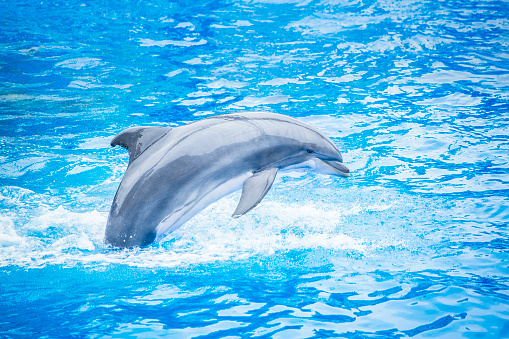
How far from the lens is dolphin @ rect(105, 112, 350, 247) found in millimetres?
5836

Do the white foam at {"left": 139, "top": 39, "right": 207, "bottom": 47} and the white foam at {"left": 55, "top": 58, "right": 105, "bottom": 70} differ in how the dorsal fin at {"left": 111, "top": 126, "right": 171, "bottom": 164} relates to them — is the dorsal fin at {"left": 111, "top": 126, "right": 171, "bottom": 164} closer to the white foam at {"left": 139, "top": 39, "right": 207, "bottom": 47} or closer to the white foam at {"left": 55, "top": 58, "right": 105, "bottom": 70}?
the white foam at {"left": 55, "top": 58, "right": 105, "bottom": 70}

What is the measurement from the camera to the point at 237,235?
269 inches

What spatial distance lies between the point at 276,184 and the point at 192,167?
9.04 ft

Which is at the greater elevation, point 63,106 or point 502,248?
point 63,106

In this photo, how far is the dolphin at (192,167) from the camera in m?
5.84

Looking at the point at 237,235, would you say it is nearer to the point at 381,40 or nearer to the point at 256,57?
the point at 256,57

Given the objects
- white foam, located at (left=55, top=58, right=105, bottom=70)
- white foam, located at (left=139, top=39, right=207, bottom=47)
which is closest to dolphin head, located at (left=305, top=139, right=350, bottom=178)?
white foam, located at (left=55, top=58, right=105, bottom=70)

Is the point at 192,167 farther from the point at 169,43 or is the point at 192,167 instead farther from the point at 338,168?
the point at 169,43

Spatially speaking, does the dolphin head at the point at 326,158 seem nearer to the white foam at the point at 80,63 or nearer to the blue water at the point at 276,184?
the blue water at the point at 276,184

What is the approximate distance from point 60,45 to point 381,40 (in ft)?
28.9

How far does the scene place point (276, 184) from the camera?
850 cm

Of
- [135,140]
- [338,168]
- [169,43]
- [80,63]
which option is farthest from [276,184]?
[169,43]

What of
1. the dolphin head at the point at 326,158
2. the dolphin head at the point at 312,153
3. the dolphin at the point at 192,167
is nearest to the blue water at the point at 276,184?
the dolphin at the point at 192,167

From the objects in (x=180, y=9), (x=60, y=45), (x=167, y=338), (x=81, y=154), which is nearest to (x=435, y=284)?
(x=167, y=338)
